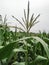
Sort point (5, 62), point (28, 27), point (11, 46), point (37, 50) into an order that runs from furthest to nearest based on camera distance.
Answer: point (37, 50)
point (28, 27)
point (5, 62)
point (11, 46)

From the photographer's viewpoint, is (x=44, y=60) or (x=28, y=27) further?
(x=28, y=27)

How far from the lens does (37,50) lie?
2.31 m

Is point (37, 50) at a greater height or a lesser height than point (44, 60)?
lesser

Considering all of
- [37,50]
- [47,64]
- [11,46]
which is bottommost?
[37,50]

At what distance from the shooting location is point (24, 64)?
1.17 meters

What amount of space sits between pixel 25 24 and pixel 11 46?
0.93 meters

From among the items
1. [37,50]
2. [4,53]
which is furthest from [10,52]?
[37,50]

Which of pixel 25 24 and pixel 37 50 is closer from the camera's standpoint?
pixel 25 24

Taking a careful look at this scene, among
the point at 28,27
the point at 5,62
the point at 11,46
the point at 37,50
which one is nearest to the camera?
the point at 11,46

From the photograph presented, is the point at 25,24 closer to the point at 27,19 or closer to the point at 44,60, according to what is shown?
the point at 27,19

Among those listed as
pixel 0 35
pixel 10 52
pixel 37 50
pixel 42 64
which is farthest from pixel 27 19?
pixel 10 52

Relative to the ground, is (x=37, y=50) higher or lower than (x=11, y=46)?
lower

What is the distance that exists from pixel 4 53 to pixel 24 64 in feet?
0.76

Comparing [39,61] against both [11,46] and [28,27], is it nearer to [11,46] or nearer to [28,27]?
[11,46]
